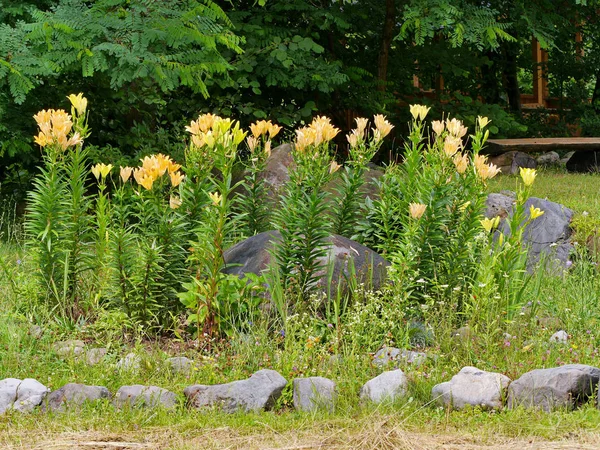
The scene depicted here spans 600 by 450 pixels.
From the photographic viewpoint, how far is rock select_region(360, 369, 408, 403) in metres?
3.97

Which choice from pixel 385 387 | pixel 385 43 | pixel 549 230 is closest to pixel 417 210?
pixel 385 387

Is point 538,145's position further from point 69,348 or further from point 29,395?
point 29,395

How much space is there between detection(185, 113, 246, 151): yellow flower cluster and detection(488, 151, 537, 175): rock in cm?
830

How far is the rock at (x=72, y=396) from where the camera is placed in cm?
391

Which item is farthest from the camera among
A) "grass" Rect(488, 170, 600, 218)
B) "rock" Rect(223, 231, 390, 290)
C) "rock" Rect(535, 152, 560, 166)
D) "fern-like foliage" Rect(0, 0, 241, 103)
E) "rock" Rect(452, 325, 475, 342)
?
"rock" Rect(535, 152, 560, 166)

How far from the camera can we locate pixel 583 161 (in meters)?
13.0

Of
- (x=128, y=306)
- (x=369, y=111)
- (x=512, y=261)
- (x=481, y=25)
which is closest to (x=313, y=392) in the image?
(x=128, y=306)

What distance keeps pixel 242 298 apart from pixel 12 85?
339cm

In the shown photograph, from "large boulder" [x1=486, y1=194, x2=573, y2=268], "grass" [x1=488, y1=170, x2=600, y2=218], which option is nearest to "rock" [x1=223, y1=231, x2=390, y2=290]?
"large boulder" [x1=486, y1=194, x2=573, y2=268]

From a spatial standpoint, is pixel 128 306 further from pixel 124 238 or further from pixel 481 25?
pixel 481 25

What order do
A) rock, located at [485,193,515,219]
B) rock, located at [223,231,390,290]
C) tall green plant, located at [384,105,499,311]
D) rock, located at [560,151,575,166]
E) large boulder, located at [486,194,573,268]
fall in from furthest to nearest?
rock, located at [560,151,575,166], rock, located at [485,193,515,219], large boulder, located at [486,194,573,268], rock, located at [223,231,390,290], tall green plant, located at [384,105,499,311]

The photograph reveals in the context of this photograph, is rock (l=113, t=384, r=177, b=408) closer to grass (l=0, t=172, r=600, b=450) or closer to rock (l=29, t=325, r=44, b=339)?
grass (l=0, t=172, r=600, b=450)

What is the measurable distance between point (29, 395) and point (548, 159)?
1111 centimetres

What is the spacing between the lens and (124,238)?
4766 mm
